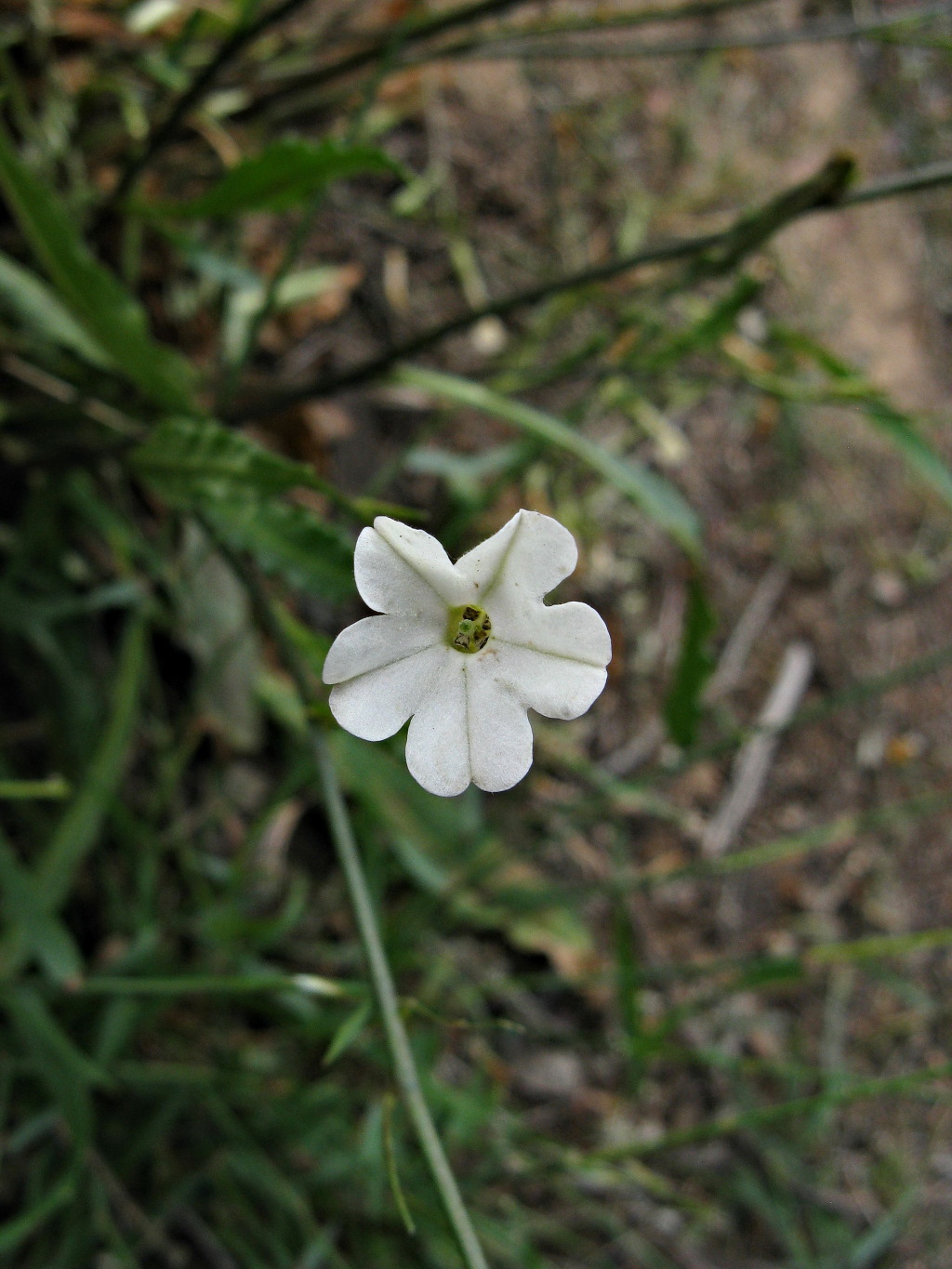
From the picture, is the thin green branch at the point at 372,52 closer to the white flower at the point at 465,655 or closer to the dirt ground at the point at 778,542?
the dirt ground at the point at 778,542

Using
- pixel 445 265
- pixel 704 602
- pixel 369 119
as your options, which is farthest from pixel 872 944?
pixel 369 119

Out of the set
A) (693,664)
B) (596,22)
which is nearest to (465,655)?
(693,664)

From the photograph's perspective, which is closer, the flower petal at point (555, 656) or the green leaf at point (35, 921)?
the flower petal at point (555, 656)

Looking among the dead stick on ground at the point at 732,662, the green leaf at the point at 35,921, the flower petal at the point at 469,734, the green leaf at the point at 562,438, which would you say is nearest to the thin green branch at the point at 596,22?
the green leaf at the point at 562,438

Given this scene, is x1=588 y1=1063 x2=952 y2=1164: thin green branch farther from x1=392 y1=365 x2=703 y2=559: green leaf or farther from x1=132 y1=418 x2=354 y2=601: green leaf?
x1=132 y1=418 x2=354 y2=601: green leaf

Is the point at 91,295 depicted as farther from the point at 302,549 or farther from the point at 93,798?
the point at 93,798

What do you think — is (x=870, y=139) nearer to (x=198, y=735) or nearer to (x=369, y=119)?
(x=369, y=119)
